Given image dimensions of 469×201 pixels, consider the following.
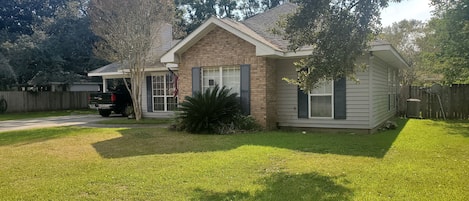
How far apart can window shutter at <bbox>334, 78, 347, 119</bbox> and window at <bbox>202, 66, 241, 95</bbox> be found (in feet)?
10.5

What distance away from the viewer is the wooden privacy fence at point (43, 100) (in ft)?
81.6

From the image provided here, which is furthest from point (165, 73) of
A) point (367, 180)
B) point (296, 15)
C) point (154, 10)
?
point (367, 180)

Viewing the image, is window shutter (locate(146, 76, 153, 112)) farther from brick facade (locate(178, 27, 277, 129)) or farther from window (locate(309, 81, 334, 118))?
window (locate(309, 81, 334, 118))

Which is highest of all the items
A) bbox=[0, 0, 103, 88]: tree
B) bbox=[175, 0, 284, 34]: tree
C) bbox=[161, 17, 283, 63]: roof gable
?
bbox=[175, 0, 284, 34]: tree

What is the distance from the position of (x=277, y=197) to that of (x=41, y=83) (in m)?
26.0

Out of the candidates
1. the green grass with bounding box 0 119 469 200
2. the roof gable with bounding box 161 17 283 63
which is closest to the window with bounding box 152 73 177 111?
the roof gable with bounding box 161 17 283 63

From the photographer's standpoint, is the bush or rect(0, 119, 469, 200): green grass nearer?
rect(0, 119, 469, 200): green grass

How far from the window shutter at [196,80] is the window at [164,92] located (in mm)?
4087

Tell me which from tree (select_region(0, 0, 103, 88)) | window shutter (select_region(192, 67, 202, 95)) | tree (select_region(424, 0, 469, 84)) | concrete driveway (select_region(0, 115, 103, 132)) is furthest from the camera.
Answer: tree (select_region(0, 0, 103, 88))

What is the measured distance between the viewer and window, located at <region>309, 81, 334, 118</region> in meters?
11.5

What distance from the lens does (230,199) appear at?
4.49 metres

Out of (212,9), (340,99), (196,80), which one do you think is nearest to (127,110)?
(196,80)

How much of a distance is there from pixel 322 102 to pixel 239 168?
6.28 metres

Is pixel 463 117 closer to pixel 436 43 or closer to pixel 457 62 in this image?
pixel 457 62
